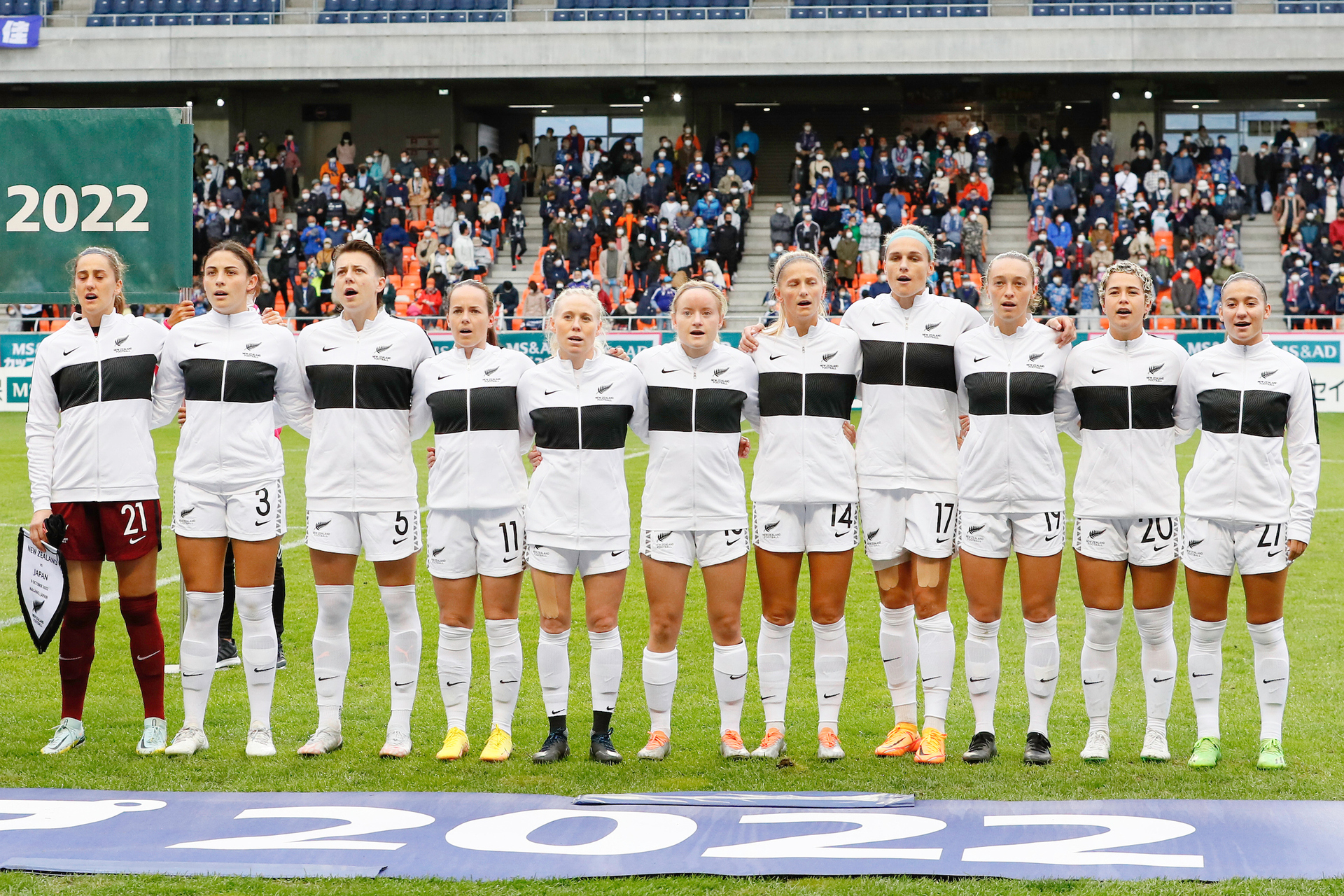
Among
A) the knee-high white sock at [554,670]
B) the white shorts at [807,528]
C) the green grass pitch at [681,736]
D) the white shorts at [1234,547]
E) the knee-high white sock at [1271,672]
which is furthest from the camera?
the knee-high white sock at [554,670]

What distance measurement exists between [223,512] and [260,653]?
0.67m

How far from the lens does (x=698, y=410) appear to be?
6195 millimetres

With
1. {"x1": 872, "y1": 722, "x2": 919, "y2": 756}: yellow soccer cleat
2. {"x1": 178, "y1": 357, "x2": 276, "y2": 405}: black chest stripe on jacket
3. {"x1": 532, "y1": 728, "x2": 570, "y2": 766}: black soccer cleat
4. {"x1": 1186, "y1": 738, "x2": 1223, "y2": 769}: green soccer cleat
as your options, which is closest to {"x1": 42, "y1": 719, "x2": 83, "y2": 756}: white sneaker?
{"x1": 178, "y1": 357, "x2": 276, "y2": 405}: black chest stripe on jacket

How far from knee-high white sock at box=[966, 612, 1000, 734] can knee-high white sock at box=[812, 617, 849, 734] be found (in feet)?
1.84

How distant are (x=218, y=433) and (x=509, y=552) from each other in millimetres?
1408

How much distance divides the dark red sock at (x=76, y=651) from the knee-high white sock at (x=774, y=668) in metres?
3.08

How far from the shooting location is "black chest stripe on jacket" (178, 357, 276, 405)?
20.6ft

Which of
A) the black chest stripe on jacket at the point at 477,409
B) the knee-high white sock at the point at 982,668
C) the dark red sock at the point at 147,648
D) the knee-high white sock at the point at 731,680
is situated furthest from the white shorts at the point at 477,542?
the knee-high white sock at the point at 982,668

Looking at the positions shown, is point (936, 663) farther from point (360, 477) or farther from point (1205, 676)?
point (360, 477)

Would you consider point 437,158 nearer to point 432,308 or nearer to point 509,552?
point 432,308

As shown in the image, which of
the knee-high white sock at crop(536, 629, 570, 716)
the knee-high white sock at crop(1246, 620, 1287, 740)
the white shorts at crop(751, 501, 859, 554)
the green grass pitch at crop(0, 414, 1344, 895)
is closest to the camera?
the green grass pitch at crop(0, 414, 1344, 895)

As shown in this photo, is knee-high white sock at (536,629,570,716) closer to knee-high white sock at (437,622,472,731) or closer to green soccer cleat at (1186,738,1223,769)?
knee-high white sock at (437,622,472,731)

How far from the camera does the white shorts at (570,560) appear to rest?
20.3ft

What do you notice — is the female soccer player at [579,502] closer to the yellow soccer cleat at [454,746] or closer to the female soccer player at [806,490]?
the yellow soccer cleat at [454,746]
